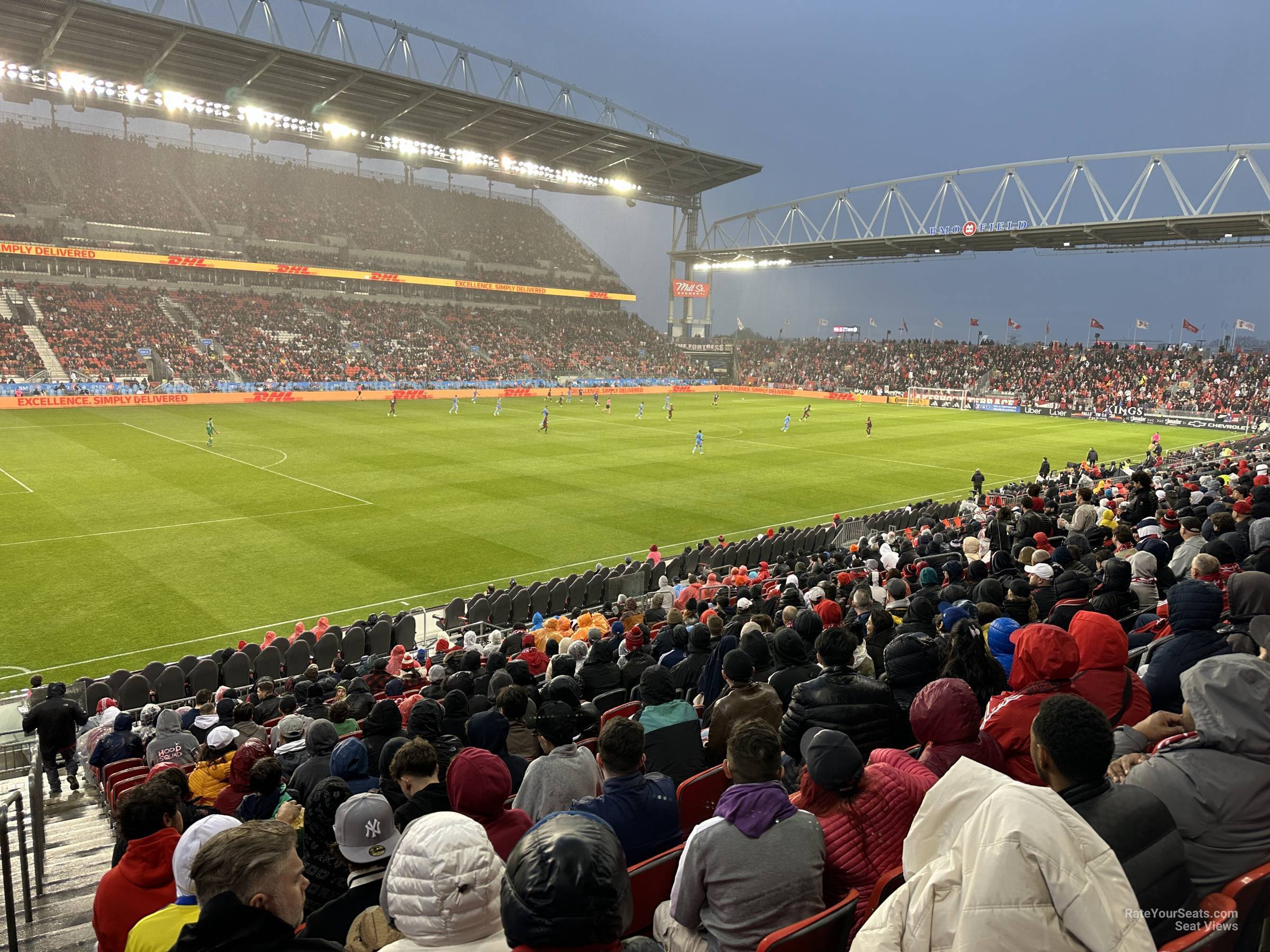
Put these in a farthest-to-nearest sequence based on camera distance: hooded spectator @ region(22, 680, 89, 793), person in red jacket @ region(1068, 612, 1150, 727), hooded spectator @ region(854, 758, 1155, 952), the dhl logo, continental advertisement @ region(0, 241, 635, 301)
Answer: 1. continental advertisement @ region(0, 241, 635, 301)
2. the dhl logo
3. hooded spectator @ region(22, 680, 89, 793)
4. person in red jacket @ region(1068, 612, 1150, 727)
5. hooded spectator @ region(854, 758, 1155, 952)

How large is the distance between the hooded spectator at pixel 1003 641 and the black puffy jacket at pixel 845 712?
2.02m

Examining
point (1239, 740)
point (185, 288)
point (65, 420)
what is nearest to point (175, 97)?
point (185, 288)

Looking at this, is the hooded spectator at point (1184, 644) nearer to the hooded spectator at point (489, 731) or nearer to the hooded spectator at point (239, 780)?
the hooded spectator at point (489, 731)

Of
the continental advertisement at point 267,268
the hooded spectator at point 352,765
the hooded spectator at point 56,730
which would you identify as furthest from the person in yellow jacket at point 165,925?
the continental advertisement at point 267,268

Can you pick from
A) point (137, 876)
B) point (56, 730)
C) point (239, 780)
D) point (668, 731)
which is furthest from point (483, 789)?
point (56, 730)

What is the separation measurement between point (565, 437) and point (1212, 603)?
3853 centimetres

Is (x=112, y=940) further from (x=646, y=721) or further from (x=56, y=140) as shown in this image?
(x=56, y=140)

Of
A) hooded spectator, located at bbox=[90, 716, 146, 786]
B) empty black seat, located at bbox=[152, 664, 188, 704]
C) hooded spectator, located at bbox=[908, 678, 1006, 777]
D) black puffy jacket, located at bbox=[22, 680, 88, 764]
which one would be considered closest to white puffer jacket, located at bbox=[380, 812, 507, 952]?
hooded spectator, located at bbox=[908, 678, 1006, 777]

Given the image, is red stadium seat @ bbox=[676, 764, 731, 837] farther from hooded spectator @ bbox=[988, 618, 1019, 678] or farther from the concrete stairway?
the concrete stairway

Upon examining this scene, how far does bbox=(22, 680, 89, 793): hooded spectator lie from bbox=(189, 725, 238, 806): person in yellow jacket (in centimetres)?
431

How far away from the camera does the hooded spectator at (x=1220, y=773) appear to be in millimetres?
3438

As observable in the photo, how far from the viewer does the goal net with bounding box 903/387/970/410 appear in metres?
74.3

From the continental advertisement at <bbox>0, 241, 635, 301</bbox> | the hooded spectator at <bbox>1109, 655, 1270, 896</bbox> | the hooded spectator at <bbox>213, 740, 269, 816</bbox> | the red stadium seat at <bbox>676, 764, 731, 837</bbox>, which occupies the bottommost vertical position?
the hooded spectator at <bbox>213, 740, 269, 816</bbox>

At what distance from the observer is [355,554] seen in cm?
2167
